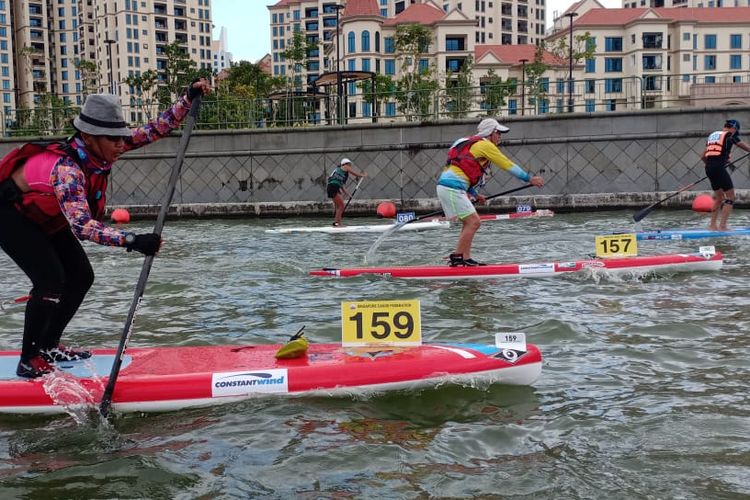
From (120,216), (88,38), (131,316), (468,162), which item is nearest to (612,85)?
(120,216)

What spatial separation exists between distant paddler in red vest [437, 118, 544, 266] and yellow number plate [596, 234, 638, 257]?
1163 millimetres

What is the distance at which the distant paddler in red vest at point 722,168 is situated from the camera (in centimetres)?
1314

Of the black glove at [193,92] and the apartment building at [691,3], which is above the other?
the apartment building at [691,3]

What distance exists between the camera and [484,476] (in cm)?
381

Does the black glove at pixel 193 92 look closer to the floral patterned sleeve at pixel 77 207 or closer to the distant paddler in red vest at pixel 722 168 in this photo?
the floral patterned sleeve at pixel 77 207

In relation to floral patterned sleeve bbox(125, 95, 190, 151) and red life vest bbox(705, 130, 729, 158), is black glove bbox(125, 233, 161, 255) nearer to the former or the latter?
floral patterned sleeve bbox(125, 95, 190, 151)

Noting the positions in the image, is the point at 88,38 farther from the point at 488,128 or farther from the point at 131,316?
the point at 131,316

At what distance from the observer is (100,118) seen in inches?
184

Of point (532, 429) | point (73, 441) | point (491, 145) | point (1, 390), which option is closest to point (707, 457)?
point (532, 429)

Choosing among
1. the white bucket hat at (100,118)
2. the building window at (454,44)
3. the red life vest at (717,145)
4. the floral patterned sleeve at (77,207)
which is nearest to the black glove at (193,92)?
the white bucket hat at (100,118)

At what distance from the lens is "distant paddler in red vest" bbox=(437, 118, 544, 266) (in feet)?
32.8

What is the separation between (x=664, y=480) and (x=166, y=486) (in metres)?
2.56

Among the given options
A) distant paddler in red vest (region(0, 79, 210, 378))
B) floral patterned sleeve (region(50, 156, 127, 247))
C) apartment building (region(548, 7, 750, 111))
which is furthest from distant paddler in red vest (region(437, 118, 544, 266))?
apartment building (region(548, 7, 750, 111))

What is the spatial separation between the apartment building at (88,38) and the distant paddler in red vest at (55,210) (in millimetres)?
107741
